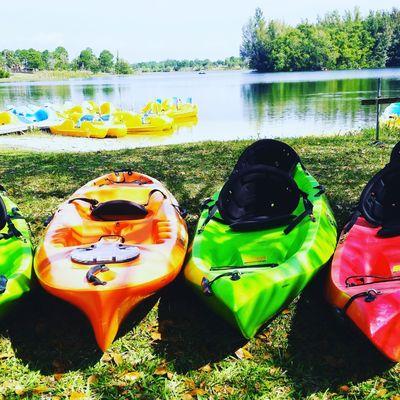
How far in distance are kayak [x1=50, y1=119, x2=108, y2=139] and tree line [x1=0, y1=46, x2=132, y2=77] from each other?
322 ft

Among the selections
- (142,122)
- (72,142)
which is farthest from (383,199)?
(142,122)

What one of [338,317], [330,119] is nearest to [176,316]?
[338,317]

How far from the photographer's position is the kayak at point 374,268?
3025 mm

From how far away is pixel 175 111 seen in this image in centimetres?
2533

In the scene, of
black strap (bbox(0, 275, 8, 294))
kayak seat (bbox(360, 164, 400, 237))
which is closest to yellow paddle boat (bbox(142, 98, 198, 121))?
kayak seat (bbox(360, 164, 400, 237))

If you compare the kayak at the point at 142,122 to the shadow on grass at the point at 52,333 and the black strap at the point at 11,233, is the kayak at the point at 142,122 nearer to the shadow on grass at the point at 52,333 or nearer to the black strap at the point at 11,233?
the black strap at the point at 11,233

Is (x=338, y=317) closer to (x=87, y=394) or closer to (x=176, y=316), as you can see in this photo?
(x=176, y=316)

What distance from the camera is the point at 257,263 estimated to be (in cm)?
418

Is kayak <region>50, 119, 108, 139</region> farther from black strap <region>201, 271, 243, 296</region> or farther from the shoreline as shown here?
black strap <region>201, 271, 243, 296</region>

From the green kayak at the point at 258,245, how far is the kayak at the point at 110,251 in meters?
0.32

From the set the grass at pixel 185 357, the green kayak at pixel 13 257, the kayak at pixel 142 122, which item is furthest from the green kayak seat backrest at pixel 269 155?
the kayak at pixel 142 122

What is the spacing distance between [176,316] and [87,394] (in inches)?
41.6

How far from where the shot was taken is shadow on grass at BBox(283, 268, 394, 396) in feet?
10.4

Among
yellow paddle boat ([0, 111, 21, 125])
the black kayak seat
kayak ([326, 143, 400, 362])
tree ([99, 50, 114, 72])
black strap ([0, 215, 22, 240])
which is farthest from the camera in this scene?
tree ([99, 50, 114, 72])
